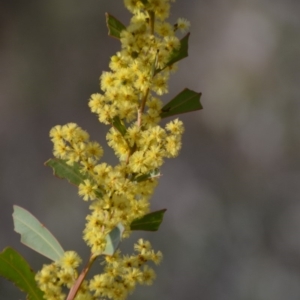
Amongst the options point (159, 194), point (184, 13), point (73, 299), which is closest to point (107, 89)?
point (73, 299)

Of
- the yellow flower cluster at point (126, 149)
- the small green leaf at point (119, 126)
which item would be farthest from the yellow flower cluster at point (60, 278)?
the small green leaf at point (119, 126)

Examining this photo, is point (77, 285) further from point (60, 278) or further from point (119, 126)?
point (119, 126)

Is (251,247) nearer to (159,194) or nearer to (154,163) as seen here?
(159,194)

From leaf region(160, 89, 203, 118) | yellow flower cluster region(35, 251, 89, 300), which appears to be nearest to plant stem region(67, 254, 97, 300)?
yellow flower cluster region(35, 251, 89, 300)

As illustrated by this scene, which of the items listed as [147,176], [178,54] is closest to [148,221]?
[147,176]

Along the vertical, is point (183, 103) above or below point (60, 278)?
above

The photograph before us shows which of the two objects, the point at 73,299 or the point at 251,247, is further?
the point at 251,247

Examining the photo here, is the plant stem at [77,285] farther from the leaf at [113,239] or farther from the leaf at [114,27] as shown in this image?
the leaf at [114,27]
